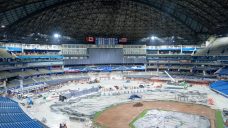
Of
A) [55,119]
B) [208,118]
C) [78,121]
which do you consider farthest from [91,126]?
[208,118]

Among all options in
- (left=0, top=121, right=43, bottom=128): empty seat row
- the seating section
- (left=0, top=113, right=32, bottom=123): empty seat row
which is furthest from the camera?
(left=0, top=113, right=32, bottom=123): empty seat row

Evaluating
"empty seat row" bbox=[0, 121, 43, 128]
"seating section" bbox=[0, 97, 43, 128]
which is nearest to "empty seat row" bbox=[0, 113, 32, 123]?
"seating section" bbox=[0, 97, 43, 128]

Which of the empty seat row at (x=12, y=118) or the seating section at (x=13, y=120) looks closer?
the seating section at (x=13, y=120)

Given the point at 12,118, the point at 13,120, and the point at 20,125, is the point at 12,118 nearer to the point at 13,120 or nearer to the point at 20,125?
the point at 13,120

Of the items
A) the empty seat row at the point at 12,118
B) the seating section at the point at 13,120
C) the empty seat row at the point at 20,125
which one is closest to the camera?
the empty seat row at the point at 20,125

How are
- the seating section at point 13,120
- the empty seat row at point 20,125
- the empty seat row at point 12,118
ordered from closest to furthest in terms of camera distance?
1. the empty seat row at point 20,125
2. the seating section at point 13,120
3. the empty seat row at point 12,118

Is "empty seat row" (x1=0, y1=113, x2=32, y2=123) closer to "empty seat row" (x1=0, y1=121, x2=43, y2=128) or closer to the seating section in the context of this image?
the seating section

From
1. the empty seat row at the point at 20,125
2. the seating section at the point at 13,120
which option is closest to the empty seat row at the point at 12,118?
the seating section at the point at 13,120

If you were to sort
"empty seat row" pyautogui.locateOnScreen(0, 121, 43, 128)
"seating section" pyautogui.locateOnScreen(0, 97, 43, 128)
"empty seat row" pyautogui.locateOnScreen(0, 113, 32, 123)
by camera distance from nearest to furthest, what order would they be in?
"empty seat row" pyautogui.locateOnScreen(0, 121, 43, 128) < "seating section" pyautogui.locateOnScreen(0, 97, 43, 128) < "empty seat row" pyautogui.locateOnScreen(0, 113, 32, 123)

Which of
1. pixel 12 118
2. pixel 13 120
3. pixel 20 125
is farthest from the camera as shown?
pixel 12 118

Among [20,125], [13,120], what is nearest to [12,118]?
[13,120]

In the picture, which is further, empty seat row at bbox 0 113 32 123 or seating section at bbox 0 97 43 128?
empty seat row at bbox 0 113 32 123

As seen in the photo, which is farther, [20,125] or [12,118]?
[12,118]

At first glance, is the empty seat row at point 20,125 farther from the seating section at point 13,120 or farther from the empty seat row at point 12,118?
the empty seat row at point 12,118
